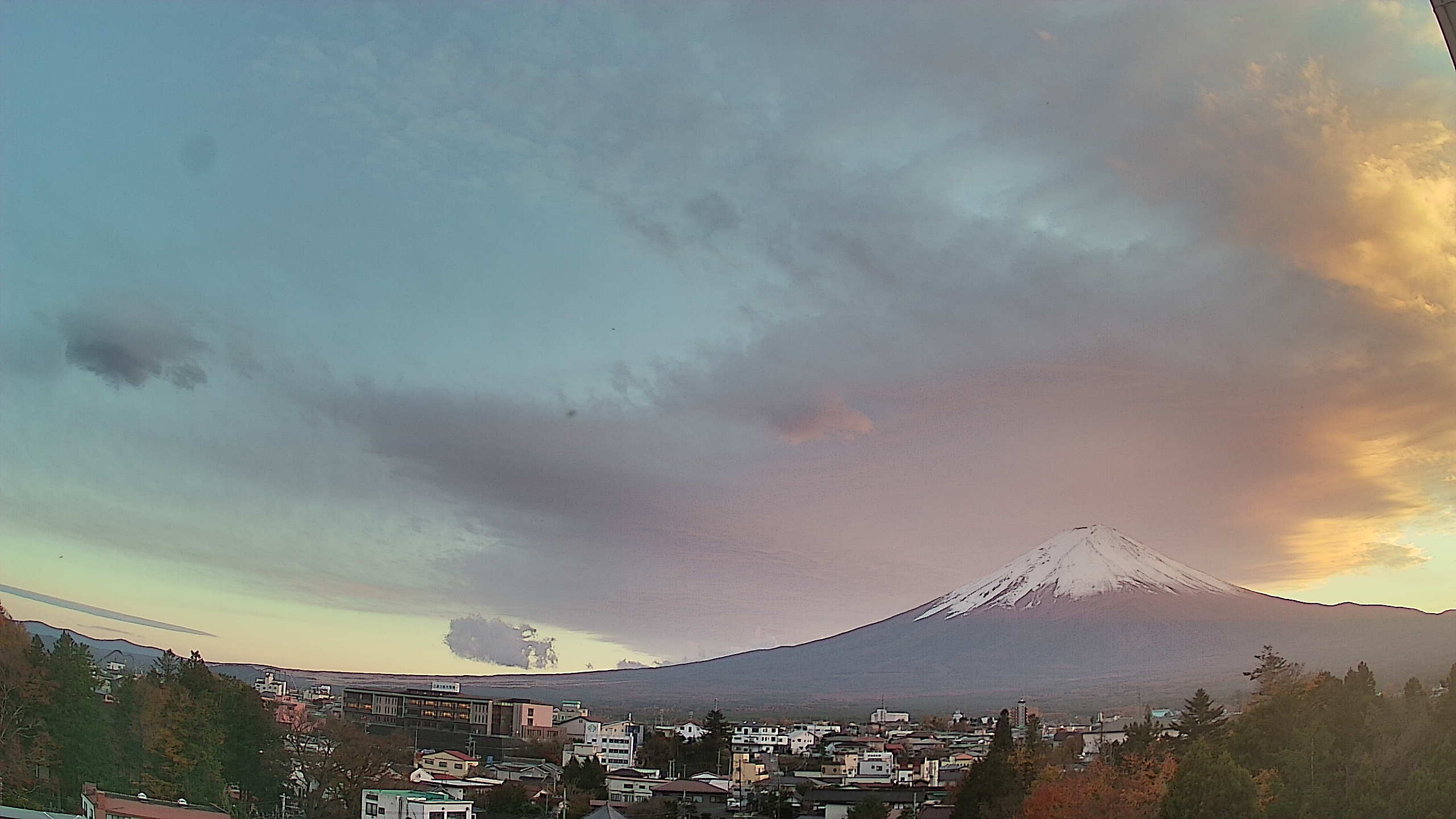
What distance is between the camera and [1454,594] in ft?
29.6

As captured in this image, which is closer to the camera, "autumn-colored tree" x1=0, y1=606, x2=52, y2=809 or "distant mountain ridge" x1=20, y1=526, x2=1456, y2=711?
"autumn-colored tree" x1=0, y1=606, x2=52, y2=809

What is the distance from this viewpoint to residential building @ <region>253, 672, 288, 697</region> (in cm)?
1158

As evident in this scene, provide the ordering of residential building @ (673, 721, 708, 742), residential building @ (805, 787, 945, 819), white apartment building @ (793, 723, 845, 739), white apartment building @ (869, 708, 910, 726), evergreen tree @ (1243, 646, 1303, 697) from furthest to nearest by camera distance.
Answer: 1. white apartment building @ (869, 708, 910, 726)
2. residential building @ (673, 721, 708, 742)
3. white apartment building @ (793, 723, 845, 739)
4. residential building @ (805, 787, 945, 819)
5. evergreen tree @ (1243, 646, 1303, 697)

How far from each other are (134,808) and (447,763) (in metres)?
2.62

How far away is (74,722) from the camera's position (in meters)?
11.3

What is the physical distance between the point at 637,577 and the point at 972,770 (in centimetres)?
414

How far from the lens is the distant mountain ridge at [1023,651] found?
10984 millimetres

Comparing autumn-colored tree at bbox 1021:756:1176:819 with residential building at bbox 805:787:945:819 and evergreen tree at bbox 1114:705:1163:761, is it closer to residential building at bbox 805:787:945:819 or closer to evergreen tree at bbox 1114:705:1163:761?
evergreen tree at bbox 1114:705:1163:761

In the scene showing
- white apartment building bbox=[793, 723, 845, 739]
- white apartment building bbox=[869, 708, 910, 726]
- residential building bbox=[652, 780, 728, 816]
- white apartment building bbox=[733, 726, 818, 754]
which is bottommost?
residential building bbox=[652, 780, 728, 816]

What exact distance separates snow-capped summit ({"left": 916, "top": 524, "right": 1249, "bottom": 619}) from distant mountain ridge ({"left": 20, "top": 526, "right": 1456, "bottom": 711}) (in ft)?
0.07

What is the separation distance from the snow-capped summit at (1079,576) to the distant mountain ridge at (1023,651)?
21 millimetres

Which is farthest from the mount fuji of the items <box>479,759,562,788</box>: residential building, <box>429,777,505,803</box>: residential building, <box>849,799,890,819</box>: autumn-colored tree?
<box>849,799,890,819</box>: autumn-colored tree

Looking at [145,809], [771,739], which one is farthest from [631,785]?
[145,809]

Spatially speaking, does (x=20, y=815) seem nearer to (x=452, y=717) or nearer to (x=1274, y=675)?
(x=452, y=717)
